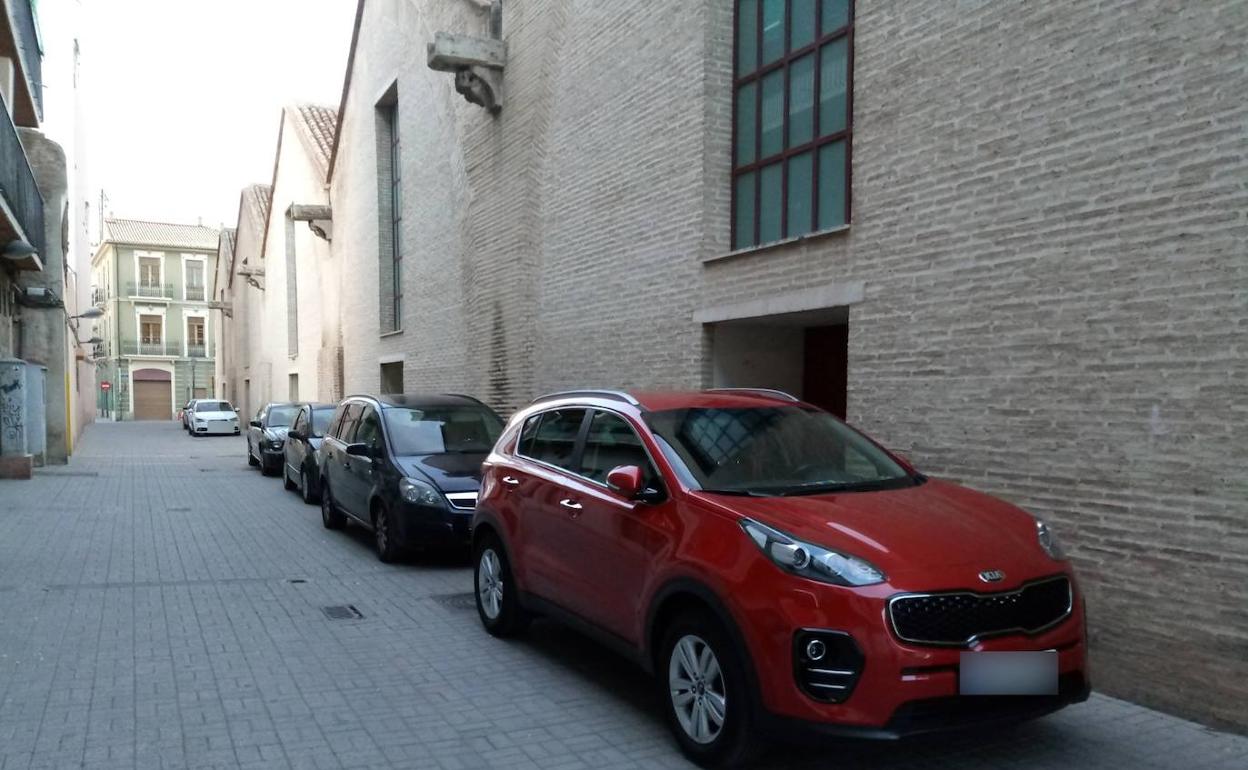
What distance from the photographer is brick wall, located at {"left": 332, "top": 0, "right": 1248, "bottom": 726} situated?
468 cm

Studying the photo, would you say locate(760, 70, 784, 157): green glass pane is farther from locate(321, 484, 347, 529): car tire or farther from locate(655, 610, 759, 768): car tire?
locate(321, 484, 347, 529): car tire

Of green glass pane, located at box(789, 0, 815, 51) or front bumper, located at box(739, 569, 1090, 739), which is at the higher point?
green glass pane, located at box(789, 0, 815, 51)

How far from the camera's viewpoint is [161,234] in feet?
208

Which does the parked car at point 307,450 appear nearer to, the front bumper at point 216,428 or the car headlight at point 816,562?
the car headlight at point 816,562

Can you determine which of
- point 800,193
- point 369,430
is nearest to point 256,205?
point 369,430

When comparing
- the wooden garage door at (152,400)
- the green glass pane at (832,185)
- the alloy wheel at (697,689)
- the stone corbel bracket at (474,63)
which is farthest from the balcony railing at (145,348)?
the alloy wheel at (697,689)

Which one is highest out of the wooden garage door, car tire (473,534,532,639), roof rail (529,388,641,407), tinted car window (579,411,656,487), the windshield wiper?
roof rail (529,388,641,407)

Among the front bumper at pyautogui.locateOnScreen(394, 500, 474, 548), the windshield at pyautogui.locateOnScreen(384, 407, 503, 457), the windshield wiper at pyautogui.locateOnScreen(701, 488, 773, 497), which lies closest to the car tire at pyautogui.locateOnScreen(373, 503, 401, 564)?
the front bumper at pyautogui.locateOnScreen(394, 500, 474, 548)

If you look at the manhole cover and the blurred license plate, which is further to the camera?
the manhole cover

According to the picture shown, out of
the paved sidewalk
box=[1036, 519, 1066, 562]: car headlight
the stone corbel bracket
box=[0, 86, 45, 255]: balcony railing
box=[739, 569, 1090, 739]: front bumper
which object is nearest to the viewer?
box=[739, 569, 1090, 739]: front bumper

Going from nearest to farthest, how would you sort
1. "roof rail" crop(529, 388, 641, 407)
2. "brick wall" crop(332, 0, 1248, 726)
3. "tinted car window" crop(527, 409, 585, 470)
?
"brick wall" crop(332, 0, 1248, 726), "roof rail" crop(529, 388, 641, 407), "tinted car window" crop(527, 409, 585, 470)

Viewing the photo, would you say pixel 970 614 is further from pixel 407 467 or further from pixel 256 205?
pixel 256 205

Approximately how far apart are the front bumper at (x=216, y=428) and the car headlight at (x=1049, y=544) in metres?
35.8

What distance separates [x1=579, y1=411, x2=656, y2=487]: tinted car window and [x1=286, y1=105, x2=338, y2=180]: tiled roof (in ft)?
72.8
